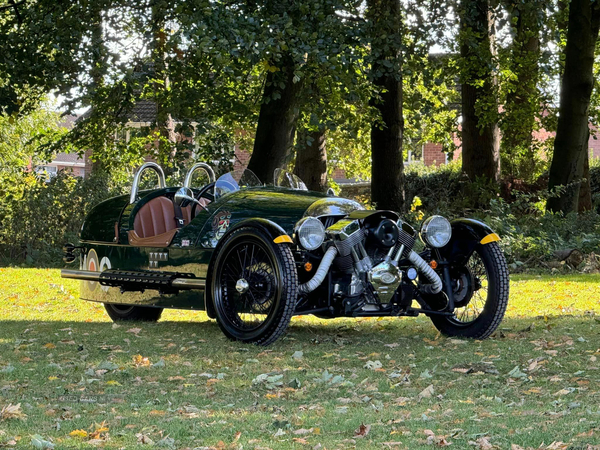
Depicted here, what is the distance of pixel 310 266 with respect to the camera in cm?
741

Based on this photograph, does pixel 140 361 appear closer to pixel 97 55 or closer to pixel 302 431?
pixel 302 431

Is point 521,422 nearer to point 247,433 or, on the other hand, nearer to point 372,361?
point 247,433

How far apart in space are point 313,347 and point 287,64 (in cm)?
862

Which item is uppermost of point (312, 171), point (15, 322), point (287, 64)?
point (287, 64)

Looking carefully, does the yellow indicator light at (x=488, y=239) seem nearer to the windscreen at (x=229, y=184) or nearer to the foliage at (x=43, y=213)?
the windscreen at (x=229, y=184)

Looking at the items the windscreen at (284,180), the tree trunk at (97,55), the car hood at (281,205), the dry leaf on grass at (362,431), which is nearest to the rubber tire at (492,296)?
the car hood at (281,205)

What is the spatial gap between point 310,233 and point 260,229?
0.40 metres

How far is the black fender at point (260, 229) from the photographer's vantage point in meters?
7.15

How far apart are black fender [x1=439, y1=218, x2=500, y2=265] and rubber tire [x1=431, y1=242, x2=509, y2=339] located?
7cm

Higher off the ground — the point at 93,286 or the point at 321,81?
the point at 321,81

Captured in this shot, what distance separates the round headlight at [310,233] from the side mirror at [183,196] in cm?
221

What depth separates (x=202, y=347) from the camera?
735 centimetres

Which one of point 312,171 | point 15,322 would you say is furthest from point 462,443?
point 312,171

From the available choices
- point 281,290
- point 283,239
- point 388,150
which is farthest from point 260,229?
point 388,150
